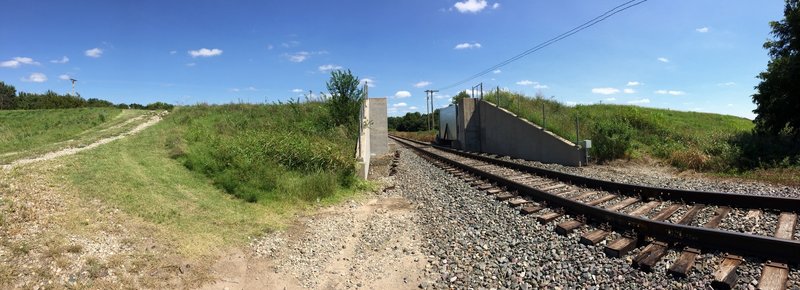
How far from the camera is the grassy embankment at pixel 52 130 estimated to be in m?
11.6

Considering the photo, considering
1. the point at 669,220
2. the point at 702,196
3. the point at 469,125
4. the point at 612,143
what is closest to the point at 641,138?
the point at 612,143

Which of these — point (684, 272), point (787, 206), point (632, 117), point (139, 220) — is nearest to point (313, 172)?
point (139, 220)

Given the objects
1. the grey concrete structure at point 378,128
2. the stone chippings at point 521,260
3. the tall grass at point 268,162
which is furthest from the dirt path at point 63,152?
the grey concrete structure at point 378,128

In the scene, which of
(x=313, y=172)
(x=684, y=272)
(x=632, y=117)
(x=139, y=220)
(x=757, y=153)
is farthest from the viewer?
(x=632, y=117)

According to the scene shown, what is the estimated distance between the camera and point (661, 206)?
7219 mm

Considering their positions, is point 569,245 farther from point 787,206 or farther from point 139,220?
point 139,220

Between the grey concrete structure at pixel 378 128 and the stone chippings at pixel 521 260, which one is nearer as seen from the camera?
the stone chippings at pixel 521 260

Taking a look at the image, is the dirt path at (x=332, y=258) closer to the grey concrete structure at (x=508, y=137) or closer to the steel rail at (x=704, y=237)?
the steel rail at (x=704, y=237)

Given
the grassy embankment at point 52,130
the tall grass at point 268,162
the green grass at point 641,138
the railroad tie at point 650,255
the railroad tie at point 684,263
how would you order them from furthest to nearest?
1. the green grass at point 641,138
2. the grassy embankment at point 52,130
3. the tall grass at point 268,162
4. the railroad tie at point 650,255
5. the railroad tie at point 684,263

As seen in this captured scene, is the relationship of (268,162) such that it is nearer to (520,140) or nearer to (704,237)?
(704,237)

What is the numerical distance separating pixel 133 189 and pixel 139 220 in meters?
1.74

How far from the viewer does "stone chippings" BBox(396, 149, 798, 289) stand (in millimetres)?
4172

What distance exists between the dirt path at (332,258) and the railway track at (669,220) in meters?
2.35

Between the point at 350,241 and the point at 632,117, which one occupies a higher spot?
the point at 632,117
